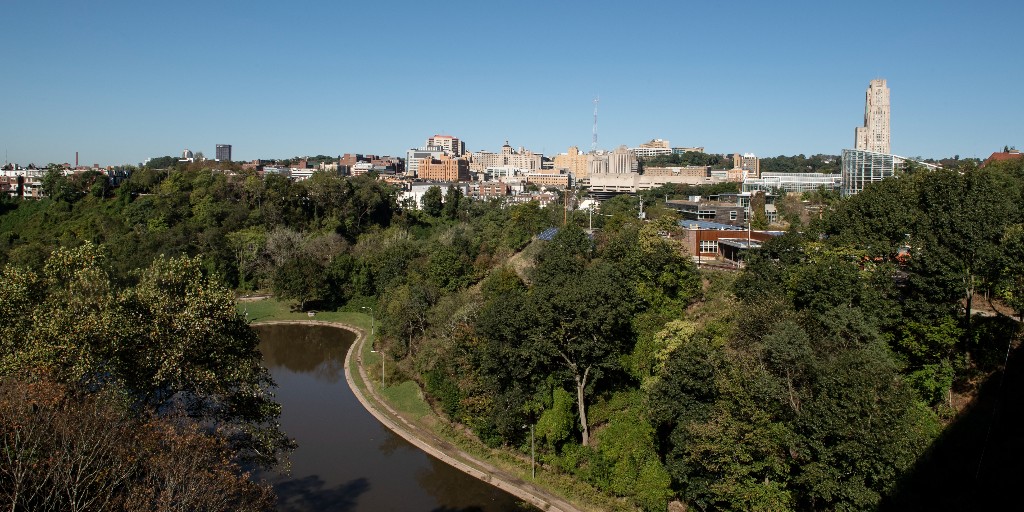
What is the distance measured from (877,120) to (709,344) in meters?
46.0

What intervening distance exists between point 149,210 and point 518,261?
2271cm

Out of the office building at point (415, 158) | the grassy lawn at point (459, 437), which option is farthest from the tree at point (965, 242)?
the office building at point (415, 158)

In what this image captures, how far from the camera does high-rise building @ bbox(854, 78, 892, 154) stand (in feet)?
163

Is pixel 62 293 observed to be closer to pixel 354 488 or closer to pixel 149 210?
pixel 354 488

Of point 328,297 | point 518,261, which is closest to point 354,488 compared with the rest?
point 518,261

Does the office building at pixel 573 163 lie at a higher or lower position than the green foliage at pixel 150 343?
higher

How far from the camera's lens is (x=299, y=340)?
24.8 meters

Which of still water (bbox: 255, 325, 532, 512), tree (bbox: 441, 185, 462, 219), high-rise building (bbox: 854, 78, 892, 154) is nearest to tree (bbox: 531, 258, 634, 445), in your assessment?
still water (bbox: 255, 325, 532, 512)

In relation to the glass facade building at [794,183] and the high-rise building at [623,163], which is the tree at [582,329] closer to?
the glass facade building at [794,183]

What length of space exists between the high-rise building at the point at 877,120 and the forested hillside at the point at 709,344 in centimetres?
3054

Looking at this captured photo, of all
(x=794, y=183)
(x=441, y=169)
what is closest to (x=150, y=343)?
(x=794, y=183)

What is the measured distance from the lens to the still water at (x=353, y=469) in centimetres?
1230

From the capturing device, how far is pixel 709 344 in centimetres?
1207

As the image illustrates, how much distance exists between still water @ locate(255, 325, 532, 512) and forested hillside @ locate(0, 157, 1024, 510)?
144 centimetres
